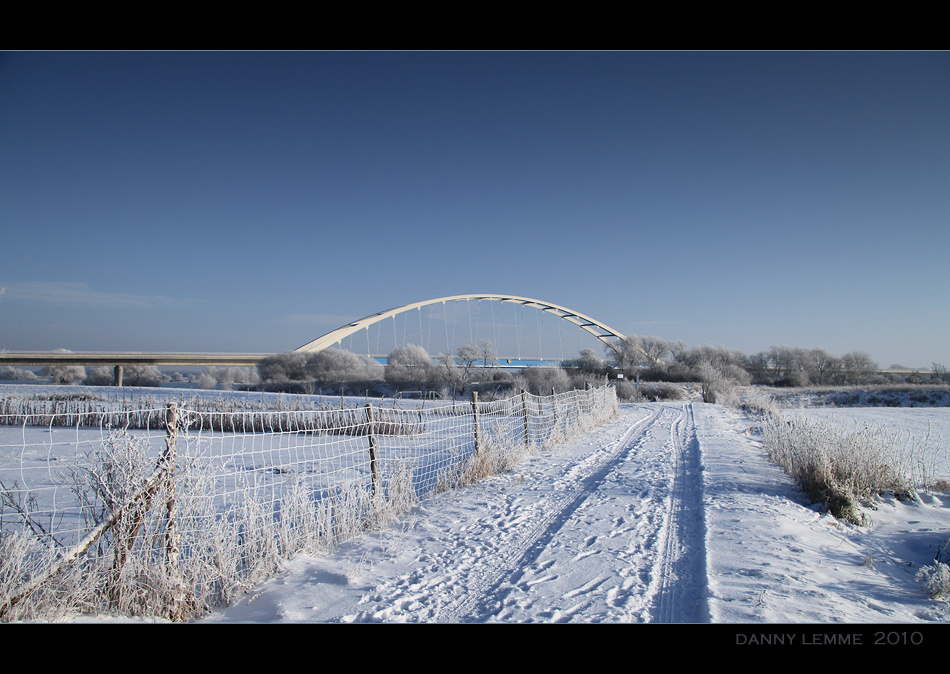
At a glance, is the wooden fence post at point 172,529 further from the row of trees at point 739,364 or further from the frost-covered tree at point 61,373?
the row of trees at point 739,364

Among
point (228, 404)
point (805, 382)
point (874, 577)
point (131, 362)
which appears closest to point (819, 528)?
point (874, 577)

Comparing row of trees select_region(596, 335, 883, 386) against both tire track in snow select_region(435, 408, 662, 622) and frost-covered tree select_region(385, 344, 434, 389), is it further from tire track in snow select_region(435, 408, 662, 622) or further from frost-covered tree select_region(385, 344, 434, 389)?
tire track in snow select_region(435, 408, 662, 622)

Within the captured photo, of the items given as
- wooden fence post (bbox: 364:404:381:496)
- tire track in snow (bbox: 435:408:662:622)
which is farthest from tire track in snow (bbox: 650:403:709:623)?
wooden fence post (bbox: 364:404:381:496)

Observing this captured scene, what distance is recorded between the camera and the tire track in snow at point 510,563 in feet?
9.12

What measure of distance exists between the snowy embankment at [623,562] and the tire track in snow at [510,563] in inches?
0.5

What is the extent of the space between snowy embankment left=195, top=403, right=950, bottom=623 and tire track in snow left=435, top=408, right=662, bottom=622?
0.01 meters

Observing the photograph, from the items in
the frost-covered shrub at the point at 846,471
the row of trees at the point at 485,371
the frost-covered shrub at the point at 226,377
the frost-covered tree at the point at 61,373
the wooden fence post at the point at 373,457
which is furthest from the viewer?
the frost-covered shrub at the point at 226,377

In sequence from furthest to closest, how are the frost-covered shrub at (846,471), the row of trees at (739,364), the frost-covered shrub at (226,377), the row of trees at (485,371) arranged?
the row of trees at (739,364) < the frost-covered shrub at (226,377) < the row of trees at (485,371) < the frost-covered shrub at (846,471)

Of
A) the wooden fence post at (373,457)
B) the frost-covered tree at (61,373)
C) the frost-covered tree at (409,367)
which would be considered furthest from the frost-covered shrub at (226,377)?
the wooden fence post at (373,457)

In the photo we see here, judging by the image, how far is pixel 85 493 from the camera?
9.10ft

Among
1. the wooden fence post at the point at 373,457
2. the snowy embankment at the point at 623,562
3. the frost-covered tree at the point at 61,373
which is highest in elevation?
the frost-covered tree at the point at 61,373
